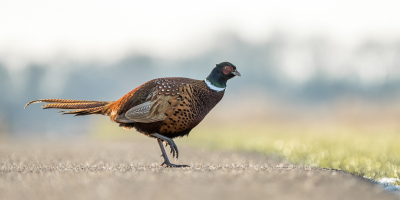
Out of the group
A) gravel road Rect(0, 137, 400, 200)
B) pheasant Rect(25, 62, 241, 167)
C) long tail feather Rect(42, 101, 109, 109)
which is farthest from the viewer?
long tail feather Rect(42, 101, 109, 109)

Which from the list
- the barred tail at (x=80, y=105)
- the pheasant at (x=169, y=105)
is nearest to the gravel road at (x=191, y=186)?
the pheasant at (x=169, y=105)

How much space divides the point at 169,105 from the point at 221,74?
1.03 metres

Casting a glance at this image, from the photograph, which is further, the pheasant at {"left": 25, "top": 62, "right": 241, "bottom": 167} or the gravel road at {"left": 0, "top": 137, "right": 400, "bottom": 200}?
the pheasant at {"left": 25, "top": 62, "right": 241, "bottom": 167}

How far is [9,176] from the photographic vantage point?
461cm

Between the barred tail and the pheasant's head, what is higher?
the pheasant's head

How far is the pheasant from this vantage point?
5.65 metres

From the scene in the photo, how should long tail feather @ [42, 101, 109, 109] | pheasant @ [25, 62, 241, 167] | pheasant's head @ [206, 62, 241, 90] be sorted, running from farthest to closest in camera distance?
long tail feather @ [42, 101, 109, 109] < pheasant's head @ [206, 62, 241, 90] < pheasant @ [25, 62, 241, 167]

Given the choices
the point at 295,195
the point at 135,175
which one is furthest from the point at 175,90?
the point at 295,195

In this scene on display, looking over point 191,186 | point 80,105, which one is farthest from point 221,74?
point 191,186

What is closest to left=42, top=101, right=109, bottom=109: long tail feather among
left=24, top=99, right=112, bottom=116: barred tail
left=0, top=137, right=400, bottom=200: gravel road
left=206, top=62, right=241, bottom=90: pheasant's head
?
left=24, top=99, right=112, bottom=116: barred tail

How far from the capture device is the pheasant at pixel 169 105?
565 centimetres

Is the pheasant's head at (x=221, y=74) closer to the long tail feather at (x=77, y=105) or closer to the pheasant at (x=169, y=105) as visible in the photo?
the pheasant at (x=169, y=105)

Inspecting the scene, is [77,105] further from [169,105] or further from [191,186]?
[191,186]

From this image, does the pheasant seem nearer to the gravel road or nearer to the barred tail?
the barred tail
